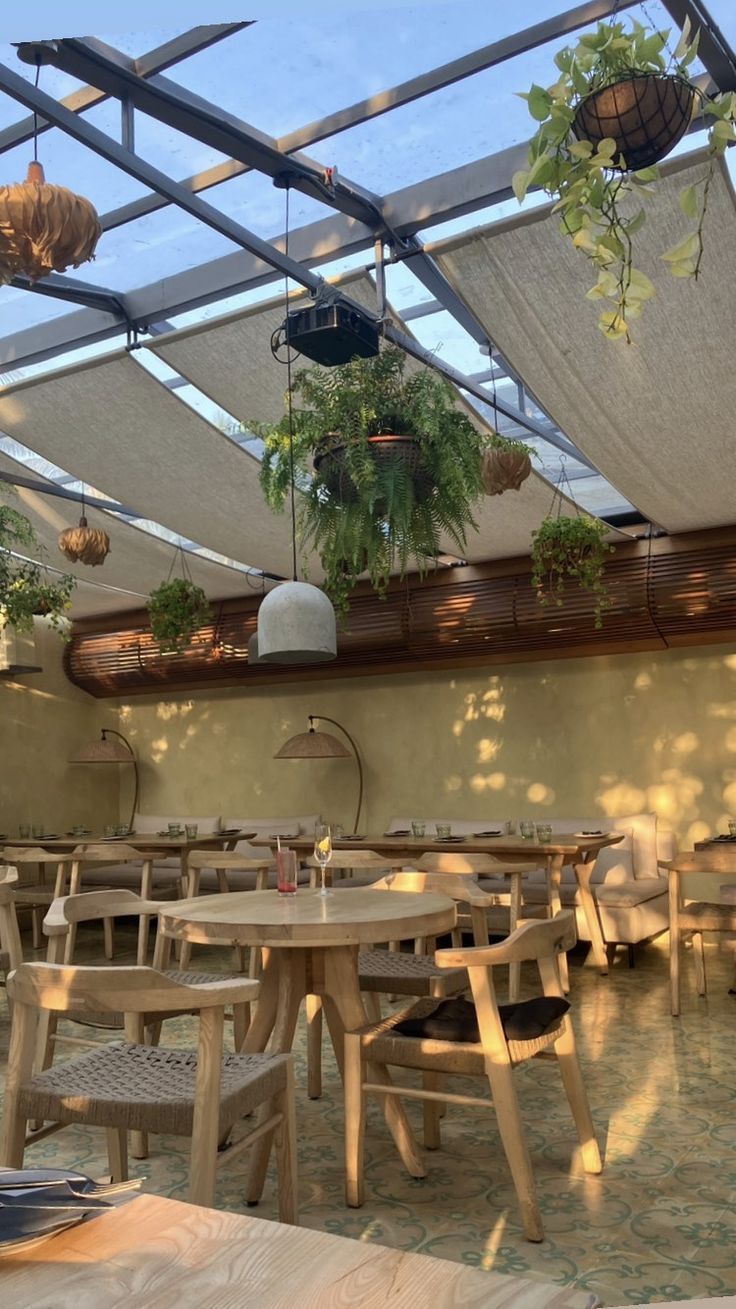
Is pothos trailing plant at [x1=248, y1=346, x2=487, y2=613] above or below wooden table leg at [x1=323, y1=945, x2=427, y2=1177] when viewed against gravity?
above

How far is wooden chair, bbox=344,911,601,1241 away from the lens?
322 centimetres

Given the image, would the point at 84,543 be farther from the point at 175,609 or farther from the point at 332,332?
the point at 332,332

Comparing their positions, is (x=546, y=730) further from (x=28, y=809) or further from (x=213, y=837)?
(x=28, y=809)

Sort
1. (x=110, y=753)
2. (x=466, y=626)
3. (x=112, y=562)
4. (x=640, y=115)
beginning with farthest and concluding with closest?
(x=110, y=753) < (x=112, y=562) < (x=466, y=626) < (x=640, y=115)

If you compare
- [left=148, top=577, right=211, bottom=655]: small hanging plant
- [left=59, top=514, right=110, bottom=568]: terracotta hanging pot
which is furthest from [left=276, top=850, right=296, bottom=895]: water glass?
[left=148, top=577, right=211, bottom=655]: small hanging plant

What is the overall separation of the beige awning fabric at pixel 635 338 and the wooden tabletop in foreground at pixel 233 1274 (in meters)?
4.41

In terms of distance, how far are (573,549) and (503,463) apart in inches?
73.8

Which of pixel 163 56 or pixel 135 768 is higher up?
pixel 163 56

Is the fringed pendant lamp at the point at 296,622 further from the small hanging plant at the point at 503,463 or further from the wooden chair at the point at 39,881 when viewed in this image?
the wooden chair at the point at 39,881

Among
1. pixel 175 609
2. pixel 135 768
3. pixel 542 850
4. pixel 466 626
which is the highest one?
pixel 175 609

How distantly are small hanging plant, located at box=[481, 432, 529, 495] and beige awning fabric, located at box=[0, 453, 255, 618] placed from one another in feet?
13.0

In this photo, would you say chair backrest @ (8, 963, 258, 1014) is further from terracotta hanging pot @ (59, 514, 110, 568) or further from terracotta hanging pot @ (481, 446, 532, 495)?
terracotta hanging pot @ (59, 514, 110, 568)

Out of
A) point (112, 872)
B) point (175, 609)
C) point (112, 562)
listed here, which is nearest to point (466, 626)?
point (175, 609)

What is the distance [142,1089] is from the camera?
111 inches
